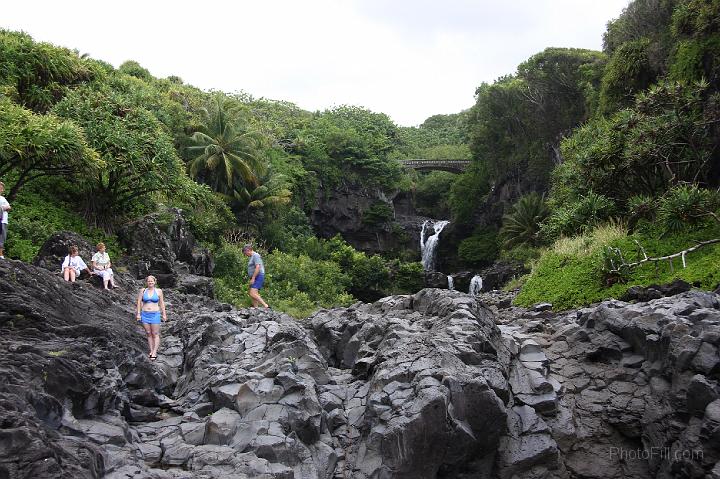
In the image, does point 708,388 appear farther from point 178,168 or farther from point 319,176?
point 319,176

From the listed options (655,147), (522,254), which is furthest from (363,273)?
(655,147)

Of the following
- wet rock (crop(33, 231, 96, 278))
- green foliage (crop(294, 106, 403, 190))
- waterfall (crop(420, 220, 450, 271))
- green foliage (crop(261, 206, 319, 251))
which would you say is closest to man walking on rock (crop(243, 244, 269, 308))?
wet rock (crop(33, 231, 96, 278))

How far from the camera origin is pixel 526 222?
26.6 metres

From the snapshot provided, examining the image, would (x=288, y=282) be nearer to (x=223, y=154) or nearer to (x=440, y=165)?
(x=223, y=154)

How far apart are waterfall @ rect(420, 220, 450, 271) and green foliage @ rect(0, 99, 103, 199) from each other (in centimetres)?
2199

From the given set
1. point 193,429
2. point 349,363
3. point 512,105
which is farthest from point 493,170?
point 193,429

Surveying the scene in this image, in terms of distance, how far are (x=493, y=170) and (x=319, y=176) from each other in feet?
38.3

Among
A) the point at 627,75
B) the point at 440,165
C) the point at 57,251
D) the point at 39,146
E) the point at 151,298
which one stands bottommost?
the point at 151,298

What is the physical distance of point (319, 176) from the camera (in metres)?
36.3

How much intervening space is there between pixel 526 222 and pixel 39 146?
21286 mm

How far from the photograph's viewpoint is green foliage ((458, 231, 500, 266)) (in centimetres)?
3061

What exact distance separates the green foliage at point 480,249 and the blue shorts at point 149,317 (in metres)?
24.5

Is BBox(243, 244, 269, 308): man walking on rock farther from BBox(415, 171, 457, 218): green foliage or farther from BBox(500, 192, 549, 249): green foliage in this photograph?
BBox(415, 171, 457, 218): green foliage

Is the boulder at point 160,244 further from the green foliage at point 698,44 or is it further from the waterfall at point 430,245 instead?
the waterfall at point 430,245
